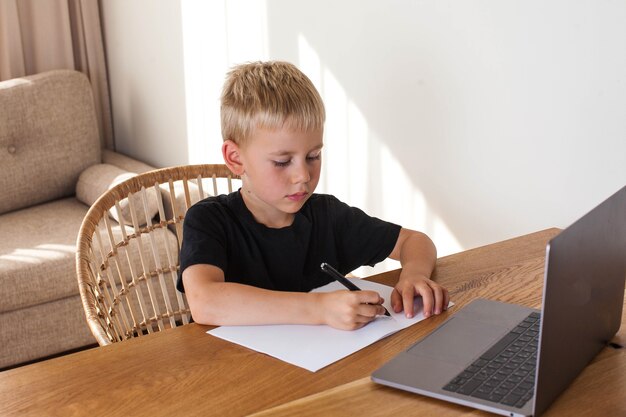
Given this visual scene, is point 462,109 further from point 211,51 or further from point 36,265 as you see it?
point 36,265

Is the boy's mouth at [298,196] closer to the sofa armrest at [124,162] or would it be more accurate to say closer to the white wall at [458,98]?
the white wall at [458,98]

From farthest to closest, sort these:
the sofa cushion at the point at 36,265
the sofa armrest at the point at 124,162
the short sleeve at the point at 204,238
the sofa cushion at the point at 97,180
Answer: the sofa armrest at the point at 124,162 < the sofa cushion at the point at 97,180 < the sofa cushion at the point at 36,265 < the short sleeve at the point at 204,238

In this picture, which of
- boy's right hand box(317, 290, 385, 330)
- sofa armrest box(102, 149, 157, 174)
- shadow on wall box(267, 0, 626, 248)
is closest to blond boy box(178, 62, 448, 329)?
boy's right hand box(317, 290, 385, 330)

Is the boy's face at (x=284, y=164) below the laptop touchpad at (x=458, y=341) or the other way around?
the other way around

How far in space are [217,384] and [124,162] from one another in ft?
7.86

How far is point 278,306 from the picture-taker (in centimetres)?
126

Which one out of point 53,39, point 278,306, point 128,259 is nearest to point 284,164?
point 278,306

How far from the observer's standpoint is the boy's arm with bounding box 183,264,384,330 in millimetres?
1225

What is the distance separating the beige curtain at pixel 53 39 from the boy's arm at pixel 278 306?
2419 mm

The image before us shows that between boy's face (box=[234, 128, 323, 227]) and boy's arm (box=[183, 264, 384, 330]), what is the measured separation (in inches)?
8.0

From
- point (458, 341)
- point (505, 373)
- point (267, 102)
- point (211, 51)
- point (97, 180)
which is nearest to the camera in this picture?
point (505, 373)

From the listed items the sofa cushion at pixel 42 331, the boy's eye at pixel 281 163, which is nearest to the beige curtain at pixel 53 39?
the sofa cushion at pixel 42 331

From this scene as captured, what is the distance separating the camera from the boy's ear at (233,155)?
4.86 feet

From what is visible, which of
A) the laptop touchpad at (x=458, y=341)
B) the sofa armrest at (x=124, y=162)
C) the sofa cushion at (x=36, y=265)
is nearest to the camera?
the laptop touchpad at (x=458, y=341)
